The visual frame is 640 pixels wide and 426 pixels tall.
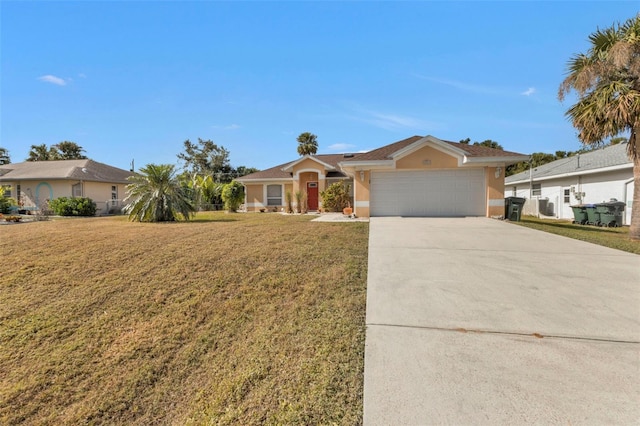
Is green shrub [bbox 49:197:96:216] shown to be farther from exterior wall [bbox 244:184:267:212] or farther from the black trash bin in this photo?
the black trash bin

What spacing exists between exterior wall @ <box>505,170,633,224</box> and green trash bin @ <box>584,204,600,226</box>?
59.5 inches

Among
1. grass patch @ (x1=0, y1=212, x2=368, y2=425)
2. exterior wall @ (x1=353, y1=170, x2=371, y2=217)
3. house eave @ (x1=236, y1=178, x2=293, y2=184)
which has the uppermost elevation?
house eave @ (x1=236, y1=178, x2=293, y2=184)

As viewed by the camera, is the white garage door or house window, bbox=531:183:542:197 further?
house window, bbox=531:183:542:197

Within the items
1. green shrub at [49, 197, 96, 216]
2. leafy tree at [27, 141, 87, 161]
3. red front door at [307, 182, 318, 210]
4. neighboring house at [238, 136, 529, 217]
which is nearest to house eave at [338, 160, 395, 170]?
neighboring house at [238, 136, 529, 217]

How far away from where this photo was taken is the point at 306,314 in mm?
3729

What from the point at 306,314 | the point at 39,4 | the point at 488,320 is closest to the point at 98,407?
the point at 306,314

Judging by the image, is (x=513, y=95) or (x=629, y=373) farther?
(x=513, y=95)

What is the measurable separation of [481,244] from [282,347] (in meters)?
6.46

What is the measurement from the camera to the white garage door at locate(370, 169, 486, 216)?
13703 mm

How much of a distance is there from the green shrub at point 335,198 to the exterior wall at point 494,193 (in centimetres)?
782

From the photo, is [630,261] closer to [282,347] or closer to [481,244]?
[481,244]

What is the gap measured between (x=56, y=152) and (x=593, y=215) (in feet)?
204

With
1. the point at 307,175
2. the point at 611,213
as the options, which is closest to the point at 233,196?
the point at 307,175

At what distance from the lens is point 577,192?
17719 millimetres
